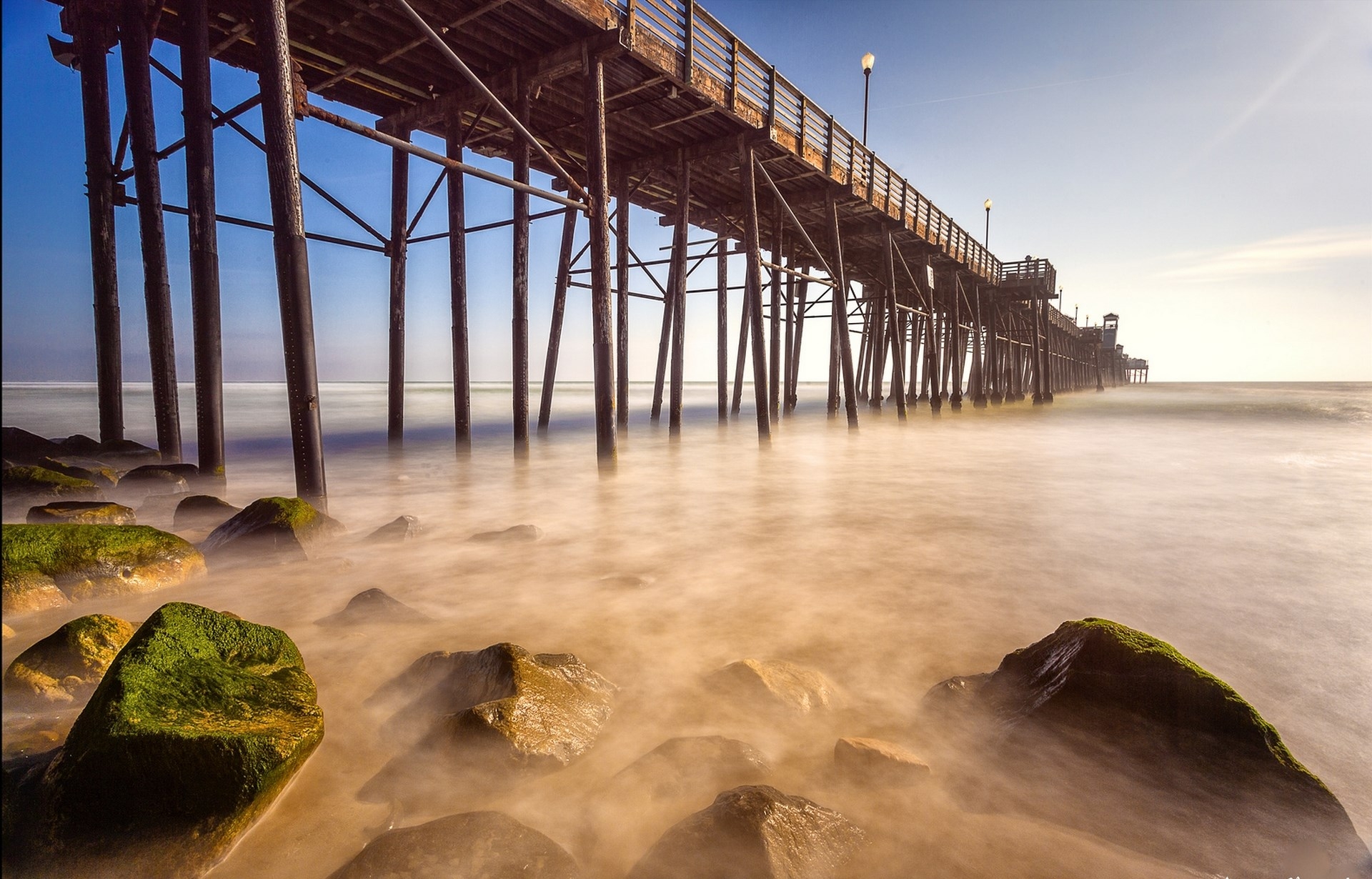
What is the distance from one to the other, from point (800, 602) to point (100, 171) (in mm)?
9154

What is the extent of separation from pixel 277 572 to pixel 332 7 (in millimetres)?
6447

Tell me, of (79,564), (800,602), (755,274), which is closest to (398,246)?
(755,274)

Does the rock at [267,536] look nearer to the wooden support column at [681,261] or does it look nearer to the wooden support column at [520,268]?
the wooden support column at [520,268]

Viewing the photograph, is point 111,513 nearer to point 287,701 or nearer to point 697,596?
point 287,701

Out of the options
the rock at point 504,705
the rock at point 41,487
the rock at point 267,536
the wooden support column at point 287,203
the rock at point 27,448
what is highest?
the wooden support column at point 287,203

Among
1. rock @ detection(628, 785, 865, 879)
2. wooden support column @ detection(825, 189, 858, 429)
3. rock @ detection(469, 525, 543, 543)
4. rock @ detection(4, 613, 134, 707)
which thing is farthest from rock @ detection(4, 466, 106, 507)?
wooden support column @ detection(825, 189, 858, 429)

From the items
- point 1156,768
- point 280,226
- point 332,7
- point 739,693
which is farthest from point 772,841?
point 332,7

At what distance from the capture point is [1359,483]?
29.5 feet

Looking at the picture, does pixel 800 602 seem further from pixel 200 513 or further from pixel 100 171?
pixel 100 171

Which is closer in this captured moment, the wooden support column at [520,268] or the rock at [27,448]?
the rock at [27,448]

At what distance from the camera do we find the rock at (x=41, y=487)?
5.39 m

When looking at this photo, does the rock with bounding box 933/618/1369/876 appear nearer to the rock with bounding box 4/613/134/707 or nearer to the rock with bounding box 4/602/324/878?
the rock with bounding box 4/602/324/878

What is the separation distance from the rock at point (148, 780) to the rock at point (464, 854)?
38cm

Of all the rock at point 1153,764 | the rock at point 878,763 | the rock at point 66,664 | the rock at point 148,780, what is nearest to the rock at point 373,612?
the rock at point 66,664
